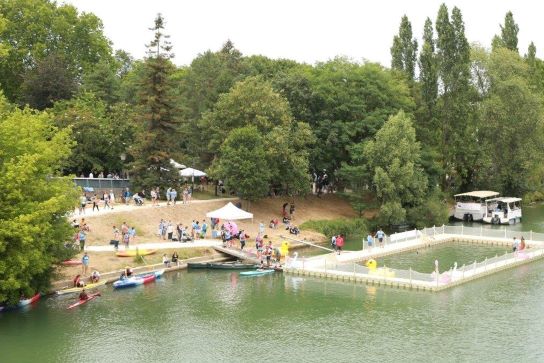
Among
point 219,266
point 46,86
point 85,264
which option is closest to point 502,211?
point 219,266

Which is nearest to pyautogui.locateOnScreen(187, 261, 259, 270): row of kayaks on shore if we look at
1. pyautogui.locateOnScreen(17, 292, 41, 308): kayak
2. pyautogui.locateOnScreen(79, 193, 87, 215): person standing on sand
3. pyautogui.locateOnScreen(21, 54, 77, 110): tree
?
pyautogui.locateOnScreen(79, 193, 87, 215): person standing on sand

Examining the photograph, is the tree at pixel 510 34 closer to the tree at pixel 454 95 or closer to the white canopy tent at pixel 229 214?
the tree at pixel 454 95

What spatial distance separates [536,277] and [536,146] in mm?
37031

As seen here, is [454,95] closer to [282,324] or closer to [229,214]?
[229,214]

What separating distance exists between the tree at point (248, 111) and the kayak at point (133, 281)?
2231 centimetres

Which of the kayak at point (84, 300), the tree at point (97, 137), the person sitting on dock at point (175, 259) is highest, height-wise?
the tree at point (97, 137)

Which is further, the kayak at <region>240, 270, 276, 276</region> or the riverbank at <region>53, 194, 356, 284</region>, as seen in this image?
the riverbank at <region>53, 194, 356, 284</region>

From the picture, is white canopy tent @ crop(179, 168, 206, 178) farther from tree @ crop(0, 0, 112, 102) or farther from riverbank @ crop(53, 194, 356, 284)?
tree @ crop(0, 0, 112, 102)

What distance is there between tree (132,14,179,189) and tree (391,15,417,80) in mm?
28992

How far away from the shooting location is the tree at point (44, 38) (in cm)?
8456

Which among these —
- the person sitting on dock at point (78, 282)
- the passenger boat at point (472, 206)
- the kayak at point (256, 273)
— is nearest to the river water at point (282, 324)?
the kayak at point (256, 273)

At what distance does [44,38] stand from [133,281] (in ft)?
186

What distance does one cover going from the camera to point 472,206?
7144 cm

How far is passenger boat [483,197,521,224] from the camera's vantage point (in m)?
69.9
